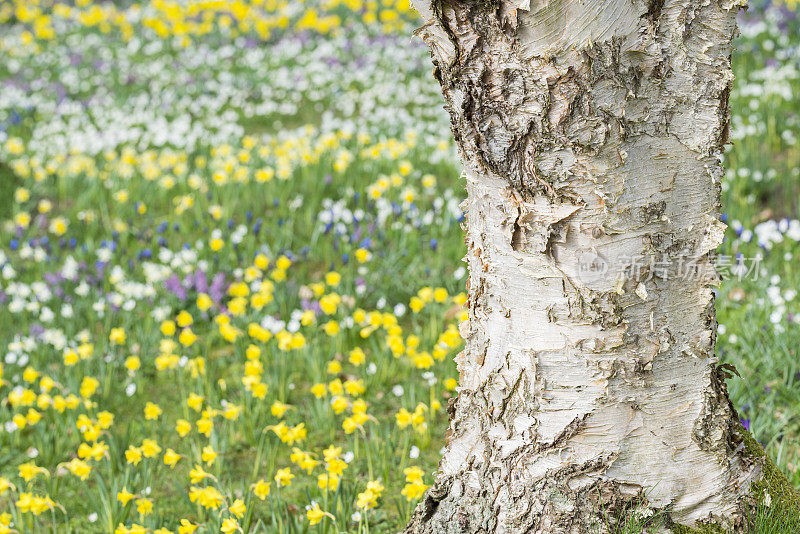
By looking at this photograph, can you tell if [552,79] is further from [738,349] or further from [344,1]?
[344,1]

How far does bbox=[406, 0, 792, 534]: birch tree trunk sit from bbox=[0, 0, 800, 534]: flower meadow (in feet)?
1.96

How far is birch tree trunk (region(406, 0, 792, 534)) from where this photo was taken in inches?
66.0

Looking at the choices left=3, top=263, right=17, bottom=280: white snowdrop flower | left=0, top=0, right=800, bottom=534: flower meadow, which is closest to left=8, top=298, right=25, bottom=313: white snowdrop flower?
left=0, top=0, right=800, bottom=534: flower meadow

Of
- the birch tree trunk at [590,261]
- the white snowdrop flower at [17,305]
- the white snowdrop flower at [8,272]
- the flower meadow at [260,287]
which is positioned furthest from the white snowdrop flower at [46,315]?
the birch tree trunk at [590,261]

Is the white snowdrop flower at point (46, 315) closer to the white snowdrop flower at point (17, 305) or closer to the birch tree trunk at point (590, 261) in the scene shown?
the white snowdrop flower at point (17, 305)

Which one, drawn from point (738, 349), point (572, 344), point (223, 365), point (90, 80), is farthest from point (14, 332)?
point (90, 80)

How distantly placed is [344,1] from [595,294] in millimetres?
8439

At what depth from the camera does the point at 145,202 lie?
527 cm

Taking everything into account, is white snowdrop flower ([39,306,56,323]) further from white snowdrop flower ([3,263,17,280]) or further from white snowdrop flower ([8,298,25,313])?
white snowdrop flower ([3,263,17,280])

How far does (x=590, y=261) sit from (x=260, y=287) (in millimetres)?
2489

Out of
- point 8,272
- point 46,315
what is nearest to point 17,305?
point 46,315

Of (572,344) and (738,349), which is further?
(738,349)

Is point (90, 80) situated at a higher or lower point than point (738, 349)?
higher

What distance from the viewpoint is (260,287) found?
3979 millimetres
